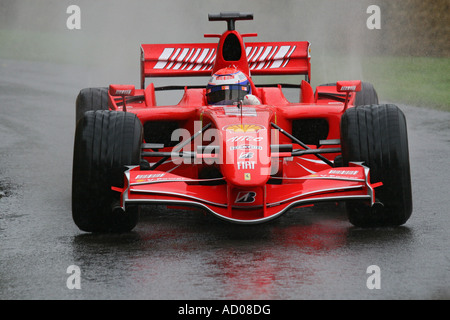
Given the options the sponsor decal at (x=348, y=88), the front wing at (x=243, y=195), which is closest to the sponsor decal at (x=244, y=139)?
the front wing at (x=243, y=195)

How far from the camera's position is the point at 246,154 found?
6.33 metres

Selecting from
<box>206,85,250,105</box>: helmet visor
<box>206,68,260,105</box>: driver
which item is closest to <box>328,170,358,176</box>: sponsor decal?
<box>206,68,260,105</box>: driver

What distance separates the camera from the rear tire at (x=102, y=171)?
6.36 meters

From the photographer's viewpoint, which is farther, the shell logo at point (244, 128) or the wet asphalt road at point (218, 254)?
the shell logo at point (244, 128)

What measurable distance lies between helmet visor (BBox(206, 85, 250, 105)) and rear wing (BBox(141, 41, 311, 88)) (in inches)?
58.9

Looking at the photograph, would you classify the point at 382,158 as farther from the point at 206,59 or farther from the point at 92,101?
the point at 92,101

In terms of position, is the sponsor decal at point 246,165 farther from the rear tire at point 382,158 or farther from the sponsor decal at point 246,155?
the rear tire at point 382,158

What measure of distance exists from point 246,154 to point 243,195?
1.16 ft

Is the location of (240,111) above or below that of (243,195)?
above

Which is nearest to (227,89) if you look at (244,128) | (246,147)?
(244,128)

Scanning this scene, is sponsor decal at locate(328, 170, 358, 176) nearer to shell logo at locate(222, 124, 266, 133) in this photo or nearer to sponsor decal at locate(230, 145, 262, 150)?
sponsor decal at locate(230, 145, 262, 150)

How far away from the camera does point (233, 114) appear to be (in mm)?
7234

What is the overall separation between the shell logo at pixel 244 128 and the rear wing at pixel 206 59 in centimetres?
308

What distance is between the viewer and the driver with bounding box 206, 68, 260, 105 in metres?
8.29
